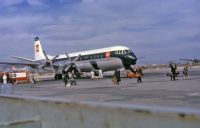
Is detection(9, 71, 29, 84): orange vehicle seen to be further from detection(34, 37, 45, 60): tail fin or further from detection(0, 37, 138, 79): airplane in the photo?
detection(34, 37, 45, 60): tail fin

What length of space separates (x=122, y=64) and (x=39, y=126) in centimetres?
4414

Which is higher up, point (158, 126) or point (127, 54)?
point (127, 54)

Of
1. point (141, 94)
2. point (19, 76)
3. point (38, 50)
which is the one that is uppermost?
point (38, 50)

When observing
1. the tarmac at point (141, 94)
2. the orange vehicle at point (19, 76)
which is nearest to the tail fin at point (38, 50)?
the orange vehicle at point (19, 76)

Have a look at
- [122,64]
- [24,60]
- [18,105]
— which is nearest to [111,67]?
[122,64]

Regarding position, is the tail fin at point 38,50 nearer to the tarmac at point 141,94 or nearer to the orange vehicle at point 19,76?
the orange vehicle at point 19,76

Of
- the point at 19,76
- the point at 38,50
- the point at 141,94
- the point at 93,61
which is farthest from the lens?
the point at 38,50

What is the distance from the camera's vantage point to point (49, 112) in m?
5.82

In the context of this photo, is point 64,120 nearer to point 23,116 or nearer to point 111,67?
point 23,116

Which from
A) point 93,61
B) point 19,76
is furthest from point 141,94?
point 19,76

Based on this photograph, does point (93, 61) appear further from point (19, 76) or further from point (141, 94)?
point (141, 94)

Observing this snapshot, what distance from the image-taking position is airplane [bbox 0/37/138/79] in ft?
164

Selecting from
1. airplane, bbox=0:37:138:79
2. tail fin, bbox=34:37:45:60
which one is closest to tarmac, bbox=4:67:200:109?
airplane, bbox=0:37:138:79

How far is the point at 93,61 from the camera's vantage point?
174ft
